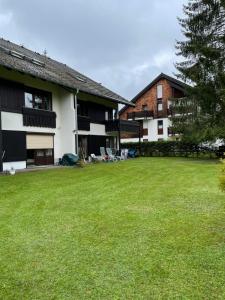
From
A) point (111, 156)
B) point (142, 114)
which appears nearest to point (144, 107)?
point (142, 114)

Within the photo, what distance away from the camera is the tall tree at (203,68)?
81.2ft

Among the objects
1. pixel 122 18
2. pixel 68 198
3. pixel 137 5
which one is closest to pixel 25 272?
pixel 68 198

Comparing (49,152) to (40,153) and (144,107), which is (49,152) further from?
(144,107)

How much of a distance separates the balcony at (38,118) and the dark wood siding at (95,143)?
15.4 feet

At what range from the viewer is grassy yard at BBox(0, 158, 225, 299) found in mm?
3963

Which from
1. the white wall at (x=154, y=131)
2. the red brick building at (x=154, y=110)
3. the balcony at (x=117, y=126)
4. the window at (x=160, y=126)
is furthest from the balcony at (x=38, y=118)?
the window at (x=160, y=126)

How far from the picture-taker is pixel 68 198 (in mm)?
9461

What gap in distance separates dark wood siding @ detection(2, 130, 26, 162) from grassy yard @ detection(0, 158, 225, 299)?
9198 millimetres

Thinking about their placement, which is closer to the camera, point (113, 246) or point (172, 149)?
point (113, 246)

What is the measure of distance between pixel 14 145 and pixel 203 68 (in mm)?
14253

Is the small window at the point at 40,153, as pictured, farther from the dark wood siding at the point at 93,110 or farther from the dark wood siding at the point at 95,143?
the dark wood siding at the point at 95,143

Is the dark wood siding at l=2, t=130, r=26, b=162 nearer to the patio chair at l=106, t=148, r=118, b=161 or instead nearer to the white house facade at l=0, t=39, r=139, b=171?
the white house facade at l=0, t=39, r=139, b=171

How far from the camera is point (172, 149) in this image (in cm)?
3341

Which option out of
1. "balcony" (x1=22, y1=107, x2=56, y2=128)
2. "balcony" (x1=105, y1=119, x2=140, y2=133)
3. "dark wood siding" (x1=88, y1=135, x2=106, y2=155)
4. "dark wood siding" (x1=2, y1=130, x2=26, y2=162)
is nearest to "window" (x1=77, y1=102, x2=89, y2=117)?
"dark wood siding" (x1=88, y1=135, x2=106, y2=155)
